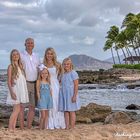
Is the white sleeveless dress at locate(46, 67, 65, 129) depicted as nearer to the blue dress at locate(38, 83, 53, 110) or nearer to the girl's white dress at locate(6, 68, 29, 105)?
the blue dress at locate(38, 83, 53, 110)

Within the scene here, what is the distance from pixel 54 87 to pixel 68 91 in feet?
1.10

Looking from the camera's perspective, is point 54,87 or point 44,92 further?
point 54,87

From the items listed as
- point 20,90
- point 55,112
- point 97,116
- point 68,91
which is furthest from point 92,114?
point 20,90

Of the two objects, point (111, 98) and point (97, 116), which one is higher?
point (111, 98)

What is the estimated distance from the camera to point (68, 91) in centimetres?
897

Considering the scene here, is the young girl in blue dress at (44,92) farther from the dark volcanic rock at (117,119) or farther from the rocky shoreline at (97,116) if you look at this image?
the dark volcanic rock at (117,119)

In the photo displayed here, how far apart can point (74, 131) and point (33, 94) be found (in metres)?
1.20

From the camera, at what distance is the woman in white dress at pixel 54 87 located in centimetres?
888

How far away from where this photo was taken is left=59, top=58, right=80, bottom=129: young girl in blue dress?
8930 mm

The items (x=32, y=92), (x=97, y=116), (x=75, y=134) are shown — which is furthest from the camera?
(x=97, y=116)

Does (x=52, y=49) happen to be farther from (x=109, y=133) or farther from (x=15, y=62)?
(x=109, y=133)

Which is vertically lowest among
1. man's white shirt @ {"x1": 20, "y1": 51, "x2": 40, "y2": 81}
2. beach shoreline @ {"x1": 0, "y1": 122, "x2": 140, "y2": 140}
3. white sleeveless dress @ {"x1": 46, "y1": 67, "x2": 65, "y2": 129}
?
beach shoreline @ {"x1": 0, "y1": 122, "x2": 140, "y2": 140}

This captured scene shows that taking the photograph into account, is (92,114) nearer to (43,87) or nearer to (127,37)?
(43,87)

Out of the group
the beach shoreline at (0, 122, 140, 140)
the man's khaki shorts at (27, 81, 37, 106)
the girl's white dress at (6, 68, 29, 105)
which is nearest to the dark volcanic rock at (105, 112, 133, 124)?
the beach shoreline at (0, 122, 140, 140)
